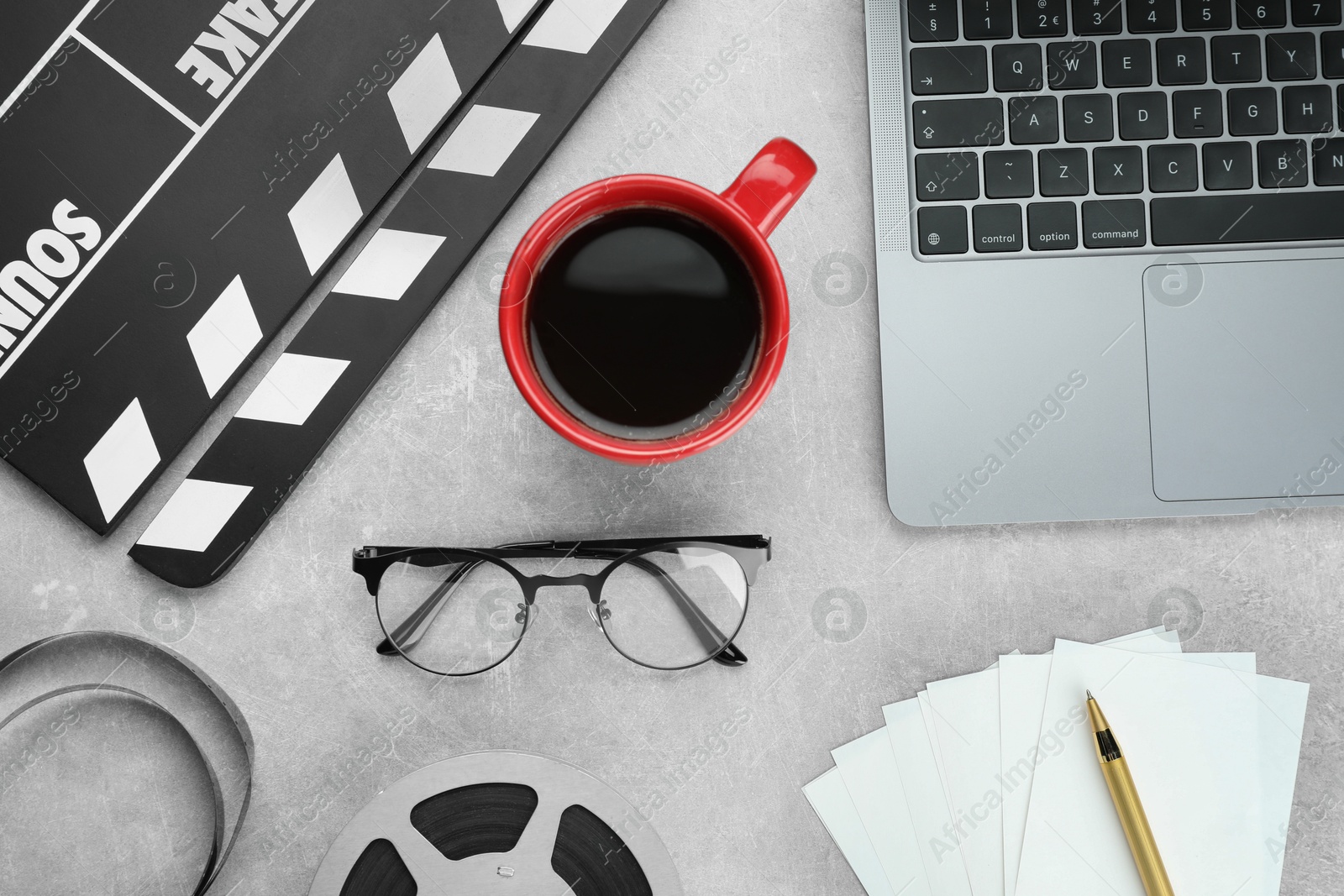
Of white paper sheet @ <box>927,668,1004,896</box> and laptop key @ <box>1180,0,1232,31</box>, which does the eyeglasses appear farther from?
laptop key @ <box>1180,0,1232,31</box>

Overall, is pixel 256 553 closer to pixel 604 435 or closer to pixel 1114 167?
pixel 604 435

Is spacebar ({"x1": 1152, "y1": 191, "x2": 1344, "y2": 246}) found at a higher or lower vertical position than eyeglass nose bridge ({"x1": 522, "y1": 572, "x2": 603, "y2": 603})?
Answer: higher

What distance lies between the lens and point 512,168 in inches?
22.6

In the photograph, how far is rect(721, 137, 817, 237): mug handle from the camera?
461 millimetres

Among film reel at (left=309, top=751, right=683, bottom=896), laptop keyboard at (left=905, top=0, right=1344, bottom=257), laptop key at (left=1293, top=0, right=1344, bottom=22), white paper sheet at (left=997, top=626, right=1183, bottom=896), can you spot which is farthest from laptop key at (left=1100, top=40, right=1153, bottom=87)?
film reel at (left=309, top=751, right=683, bottom=896)

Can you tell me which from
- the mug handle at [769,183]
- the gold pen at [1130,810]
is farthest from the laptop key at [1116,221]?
the gold pen at [1130,810]

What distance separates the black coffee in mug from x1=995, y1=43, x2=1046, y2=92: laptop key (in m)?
0.24

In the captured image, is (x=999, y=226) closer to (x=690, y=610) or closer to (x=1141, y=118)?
(x=1141, y=118)

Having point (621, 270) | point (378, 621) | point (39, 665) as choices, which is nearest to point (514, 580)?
point (378, 621)

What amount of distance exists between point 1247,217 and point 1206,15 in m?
0.14

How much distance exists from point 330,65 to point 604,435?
1.16 ft

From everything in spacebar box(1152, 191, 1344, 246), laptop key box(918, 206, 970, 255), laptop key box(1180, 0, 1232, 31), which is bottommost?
spacebar box(1152, 191, 1344, 246)

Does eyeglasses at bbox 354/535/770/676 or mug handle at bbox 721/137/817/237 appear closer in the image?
mug handle at bbox 721/137/817/237

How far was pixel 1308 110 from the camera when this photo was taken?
1.78 feet
